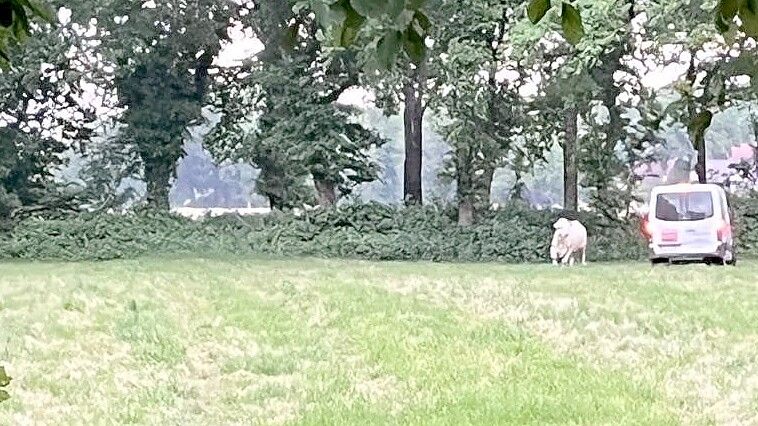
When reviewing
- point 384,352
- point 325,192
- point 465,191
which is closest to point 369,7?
point 384,352

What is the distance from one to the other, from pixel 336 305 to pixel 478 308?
39.0 inches

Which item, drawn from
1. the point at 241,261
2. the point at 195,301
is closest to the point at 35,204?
the point at 241,261

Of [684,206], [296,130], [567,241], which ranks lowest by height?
[567,241]

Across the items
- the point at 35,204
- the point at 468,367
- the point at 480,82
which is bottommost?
the point at 468,367

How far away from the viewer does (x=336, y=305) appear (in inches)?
320

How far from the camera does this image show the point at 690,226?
13727 mm

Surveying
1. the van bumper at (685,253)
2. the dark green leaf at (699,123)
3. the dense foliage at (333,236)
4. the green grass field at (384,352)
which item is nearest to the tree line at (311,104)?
the dense foliage at (333,236)

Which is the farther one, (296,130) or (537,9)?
(296,130)

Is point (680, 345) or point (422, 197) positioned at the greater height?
point (422, 197)

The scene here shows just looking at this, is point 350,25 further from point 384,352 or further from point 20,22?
point 384,352

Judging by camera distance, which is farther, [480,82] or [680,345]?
[480,82]

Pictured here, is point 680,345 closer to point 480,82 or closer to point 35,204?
point 480,82

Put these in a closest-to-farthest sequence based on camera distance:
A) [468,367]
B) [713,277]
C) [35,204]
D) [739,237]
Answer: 1. [468,367]
2. [713,277]
3. [739,237]
4. [35,204]

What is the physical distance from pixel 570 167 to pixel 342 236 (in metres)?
3.99
